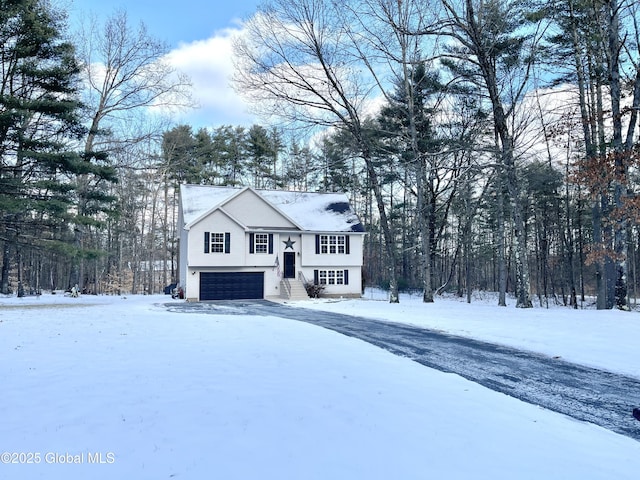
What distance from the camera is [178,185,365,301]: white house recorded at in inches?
939

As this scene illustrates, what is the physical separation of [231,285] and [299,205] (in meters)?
7.99

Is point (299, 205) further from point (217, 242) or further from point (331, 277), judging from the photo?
point (217, 242)

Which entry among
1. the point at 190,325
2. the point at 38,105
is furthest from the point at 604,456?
the point at 38,105

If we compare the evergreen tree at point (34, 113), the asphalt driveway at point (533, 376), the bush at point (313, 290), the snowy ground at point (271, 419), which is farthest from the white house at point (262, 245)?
the snowy ground at point (271, 419)

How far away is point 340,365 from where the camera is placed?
6438mm

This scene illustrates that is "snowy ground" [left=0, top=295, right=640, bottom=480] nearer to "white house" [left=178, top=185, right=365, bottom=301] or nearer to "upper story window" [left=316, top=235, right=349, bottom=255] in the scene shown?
"white house" [left=178, top=185, right=365, bottom=301]

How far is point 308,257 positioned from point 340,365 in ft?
66.4

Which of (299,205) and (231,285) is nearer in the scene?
(231,285)

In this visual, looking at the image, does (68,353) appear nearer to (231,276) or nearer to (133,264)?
(231,276)

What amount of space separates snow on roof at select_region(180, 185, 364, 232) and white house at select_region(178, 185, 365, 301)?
6cm

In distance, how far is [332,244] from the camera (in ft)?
89.6

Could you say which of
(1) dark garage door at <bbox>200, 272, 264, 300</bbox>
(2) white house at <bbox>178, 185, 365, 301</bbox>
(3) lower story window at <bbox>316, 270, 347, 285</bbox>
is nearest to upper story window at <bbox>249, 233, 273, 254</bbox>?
(2) white house at <bbox>178, 185, 365, 301</bbox>

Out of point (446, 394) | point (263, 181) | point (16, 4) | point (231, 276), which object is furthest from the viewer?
point (263, 181)

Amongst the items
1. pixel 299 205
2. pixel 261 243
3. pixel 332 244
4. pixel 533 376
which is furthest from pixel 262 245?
pixel 533 376
